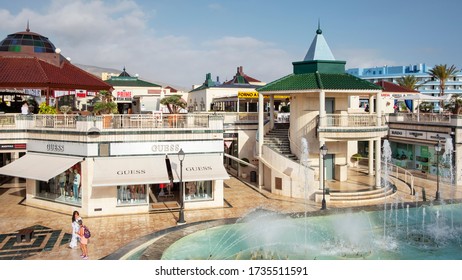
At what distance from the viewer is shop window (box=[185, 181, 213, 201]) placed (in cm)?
2355

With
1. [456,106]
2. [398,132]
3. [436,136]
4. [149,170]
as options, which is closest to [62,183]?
[149,170]

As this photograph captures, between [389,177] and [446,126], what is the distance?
5.43 meters

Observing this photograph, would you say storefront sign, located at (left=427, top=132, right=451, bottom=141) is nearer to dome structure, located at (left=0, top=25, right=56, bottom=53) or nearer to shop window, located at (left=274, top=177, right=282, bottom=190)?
shop window, located at (left=274, top=177, right=282, bottom=190)

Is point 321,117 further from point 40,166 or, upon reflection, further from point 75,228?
point 40,166

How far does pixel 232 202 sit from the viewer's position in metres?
24.6

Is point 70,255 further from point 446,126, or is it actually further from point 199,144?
point 446,126

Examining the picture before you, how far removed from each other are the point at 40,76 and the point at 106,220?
11.4 meters

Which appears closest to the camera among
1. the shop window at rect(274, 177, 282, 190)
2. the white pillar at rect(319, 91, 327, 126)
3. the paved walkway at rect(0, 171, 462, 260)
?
the paved walkway at rect(0, 171, 462, 260)

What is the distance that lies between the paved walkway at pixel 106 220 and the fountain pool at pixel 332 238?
2271mm

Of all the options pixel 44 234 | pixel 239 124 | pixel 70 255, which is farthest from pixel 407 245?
pixel 239 124

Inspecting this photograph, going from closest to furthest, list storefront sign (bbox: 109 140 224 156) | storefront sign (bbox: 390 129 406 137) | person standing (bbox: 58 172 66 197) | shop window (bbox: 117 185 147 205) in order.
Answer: storefront sign (bbox: 109 140 224 156) < shop window (bbox: 117 185 147 205) < person standing (bbox: 58 172 66 197) < storefront sign (bbox: 390 129 406 137)

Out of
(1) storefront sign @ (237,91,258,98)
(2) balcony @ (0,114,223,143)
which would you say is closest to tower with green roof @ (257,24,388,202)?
(2) balcony @ (0,114,223,143)

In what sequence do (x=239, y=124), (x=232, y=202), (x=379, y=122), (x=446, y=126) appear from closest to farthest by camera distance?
(x=232, y=202)
(x=379, y=122)
(x=446, y=126)
(x=239, y=124)

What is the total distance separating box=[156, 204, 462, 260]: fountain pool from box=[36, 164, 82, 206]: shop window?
8598mm
